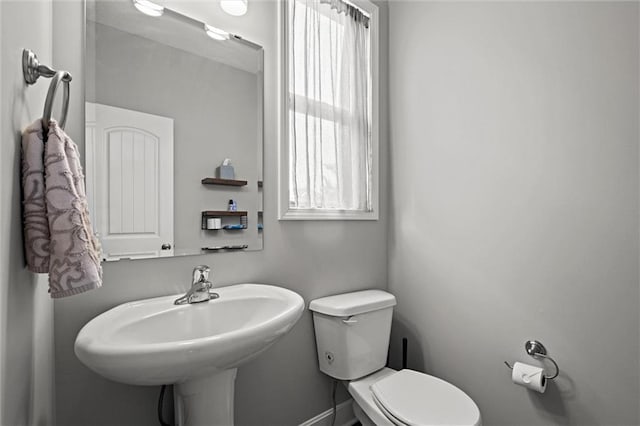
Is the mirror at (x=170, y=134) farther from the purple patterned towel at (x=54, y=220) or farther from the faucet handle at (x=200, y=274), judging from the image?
the purple patterned towel at (x=54, y=220)

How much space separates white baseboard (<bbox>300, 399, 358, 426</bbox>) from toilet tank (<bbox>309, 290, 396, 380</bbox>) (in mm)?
263

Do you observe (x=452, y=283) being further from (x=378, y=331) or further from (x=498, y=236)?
(x=378, y=331)

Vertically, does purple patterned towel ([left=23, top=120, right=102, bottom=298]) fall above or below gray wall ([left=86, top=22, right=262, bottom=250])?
below

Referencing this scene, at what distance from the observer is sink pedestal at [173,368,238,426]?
1056 mm

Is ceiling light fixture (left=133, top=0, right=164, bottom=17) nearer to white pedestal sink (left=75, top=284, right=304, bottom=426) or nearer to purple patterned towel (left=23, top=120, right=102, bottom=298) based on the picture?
purple patterned towel (left=23, top=120, right=102, bottom=298)

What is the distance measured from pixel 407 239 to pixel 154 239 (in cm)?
128

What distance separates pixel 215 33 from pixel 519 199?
4.70ft

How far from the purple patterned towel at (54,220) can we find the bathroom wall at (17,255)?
0.02 metres

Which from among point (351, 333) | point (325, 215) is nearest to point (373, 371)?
point (351, 333)

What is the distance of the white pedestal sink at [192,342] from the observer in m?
0.79

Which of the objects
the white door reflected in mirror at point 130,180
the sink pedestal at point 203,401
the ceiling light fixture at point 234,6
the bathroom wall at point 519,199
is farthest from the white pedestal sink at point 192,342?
the ceiling light fixture at point 234,6

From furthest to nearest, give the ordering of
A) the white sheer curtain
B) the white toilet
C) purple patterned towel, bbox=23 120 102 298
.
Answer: the white sheer curtain, the white toilet, purple patterned towel, bbox=23 120 102 298

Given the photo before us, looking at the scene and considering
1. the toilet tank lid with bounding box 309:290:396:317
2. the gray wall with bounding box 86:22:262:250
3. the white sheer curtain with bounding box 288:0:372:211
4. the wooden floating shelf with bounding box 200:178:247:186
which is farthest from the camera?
the white sheer curtain with bounding box 288:0:372:211

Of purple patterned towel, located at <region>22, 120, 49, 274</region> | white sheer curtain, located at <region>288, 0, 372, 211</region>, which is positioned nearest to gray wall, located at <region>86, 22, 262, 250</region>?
white sheer curtain, located at <region>288, 0, 372, 211</region>
